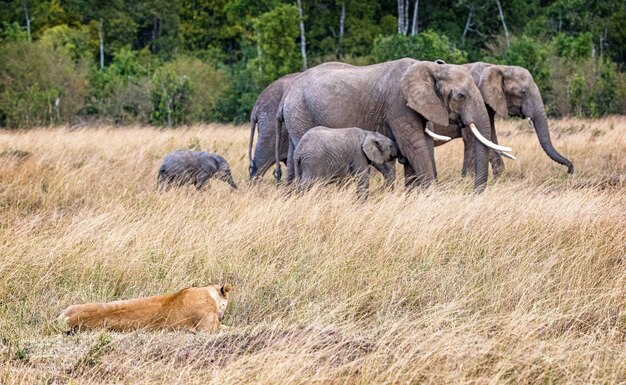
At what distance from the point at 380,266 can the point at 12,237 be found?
9.31ft

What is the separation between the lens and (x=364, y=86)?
1235 centimetres

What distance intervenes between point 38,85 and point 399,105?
19.4 metres

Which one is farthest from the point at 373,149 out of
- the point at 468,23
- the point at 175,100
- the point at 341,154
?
the point at 468,23

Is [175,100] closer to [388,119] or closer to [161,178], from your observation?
[161,178]

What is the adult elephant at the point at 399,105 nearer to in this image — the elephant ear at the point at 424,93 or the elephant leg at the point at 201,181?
the elephant ear at the point at 424,93

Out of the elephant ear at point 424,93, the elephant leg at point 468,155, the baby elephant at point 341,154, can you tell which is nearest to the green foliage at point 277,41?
the elephant leg at point 468,155

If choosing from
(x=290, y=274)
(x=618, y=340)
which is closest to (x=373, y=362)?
(x=618, y=340)

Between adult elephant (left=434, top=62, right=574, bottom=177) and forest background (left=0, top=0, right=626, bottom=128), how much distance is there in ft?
43.5

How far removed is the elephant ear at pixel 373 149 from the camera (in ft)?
36.2

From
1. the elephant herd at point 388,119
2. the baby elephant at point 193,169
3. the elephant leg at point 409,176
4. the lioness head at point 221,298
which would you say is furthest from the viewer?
the baby elephant at point 193,169

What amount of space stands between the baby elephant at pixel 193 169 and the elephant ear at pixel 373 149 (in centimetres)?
214

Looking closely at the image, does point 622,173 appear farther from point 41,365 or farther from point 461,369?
point 41,365

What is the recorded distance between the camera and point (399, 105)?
39.2 feet

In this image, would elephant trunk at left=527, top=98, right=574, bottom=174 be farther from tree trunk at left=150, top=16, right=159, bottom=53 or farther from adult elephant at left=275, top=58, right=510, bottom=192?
tree trunk at left=150, top=16, right=159, bottom=53
